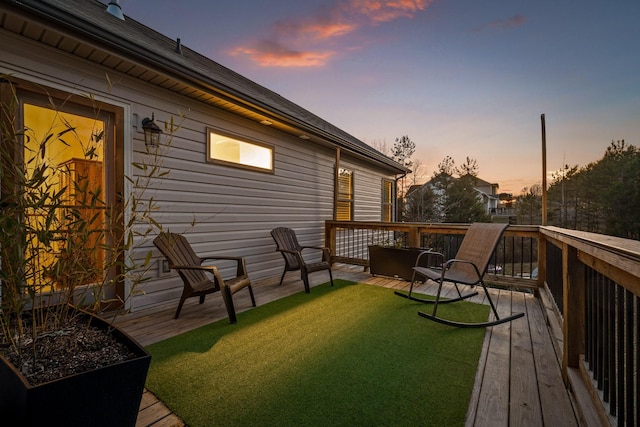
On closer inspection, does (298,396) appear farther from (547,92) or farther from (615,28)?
(547,92)

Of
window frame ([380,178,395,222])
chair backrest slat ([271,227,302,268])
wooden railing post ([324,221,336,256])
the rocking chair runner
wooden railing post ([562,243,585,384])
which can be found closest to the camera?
wooden railing post ([562,243,585,384])

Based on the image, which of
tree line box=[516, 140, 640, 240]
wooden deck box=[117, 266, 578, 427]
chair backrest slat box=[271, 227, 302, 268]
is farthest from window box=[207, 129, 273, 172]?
tree line box=[516, 140, 640, 240]

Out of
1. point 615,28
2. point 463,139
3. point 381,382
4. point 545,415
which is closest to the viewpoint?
point 545,415

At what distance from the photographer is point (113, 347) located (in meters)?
1.30

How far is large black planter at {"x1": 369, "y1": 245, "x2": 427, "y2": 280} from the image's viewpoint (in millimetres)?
4484

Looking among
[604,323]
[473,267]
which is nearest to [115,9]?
[473,267]

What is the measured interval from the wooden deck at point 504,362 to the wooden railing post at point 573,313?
181 millimetres

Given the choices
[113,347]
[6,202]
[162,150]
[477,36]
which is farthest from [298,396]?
[477,36]

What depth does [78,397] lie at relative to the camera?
104cm

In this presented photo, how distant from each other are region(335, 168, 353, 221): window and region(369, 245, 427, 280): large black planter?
2378mm

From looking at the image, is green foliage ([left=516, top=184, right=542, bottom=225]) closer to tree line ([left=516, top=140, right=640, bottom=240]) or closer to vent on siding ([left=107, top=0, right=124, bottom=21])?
tree line ([left=516, top=140, right=640, bottom=240])

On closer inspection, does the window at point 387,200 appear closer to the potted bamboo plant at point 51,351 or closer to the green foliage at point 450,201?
the green foliage at point 450,201

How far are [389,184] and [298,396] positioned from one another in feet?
29.6

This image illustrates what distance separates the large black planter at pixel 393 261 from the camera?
4.48 meters
